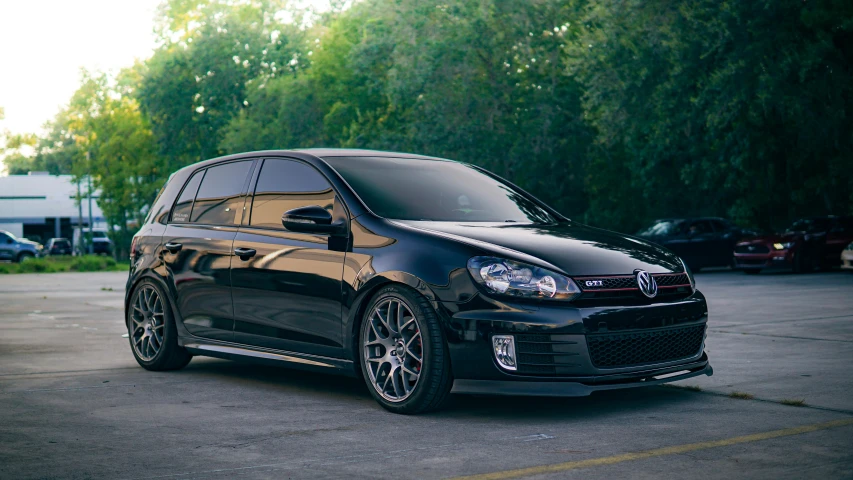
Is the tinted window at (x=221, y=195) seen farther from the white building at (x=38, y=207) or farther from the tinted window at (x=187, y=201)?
the white building at (x=38, y=207)

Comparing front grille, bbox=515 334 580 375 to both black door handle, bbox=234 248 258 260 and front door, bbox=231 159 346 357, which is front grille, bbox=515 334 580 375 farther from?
black door handle, bbox=234 248 258 260

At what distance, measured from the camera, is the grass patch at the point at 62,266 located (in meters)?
40.2

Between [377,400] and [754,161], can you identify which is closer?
[377,400]

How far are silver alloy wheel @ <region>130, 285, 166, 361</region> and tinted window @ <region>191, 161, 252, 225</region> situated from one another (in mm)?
813

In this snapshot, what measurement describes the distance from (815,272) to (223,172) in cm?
2181

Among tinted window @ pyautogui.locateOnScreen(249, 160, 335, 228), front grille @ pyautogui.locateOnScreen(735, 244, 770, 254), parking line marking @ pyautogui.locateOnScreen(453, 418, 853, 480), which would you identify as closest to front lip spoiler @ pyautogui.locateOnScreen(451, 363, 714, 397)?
parking line marking @ pyautogui.locateOnScreen(453, 418, 853, 480)

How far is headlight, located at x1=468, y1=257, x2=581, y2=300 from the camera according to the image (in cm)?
611

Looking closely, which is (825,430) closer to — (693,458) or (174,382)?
(693,458)

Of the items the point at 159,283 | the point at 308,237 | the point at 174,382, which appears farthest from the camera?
the point at 159,283

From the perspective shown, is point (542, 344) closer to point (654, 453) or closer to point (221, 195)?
point (654, 453)

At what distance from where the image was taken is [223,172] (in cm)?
842

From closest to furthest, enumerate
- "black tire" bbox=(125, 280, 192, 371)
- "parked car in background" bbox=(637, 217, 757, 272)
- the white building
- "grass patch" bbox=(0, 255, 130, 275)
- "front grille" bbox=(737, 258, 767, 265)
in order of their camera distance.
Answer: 1. "black tire" bbox=(125, 280, 192, 371)
2. "front grille" bbox=(737, 258, 767, 265)
3. "parked car in background" bbox=(637, 217, 757, 272)
4. "grass patch" bbox=(0, 255, 130, 275)
5. the white building

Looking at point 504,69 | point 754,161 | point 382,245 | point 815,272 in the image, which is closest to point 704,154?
point 754,161

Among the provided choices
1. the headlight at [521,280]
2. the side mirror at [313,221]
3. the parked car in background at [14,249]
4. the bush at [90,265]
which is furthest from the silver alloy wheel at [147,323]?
the parked car in background at [14,249]
